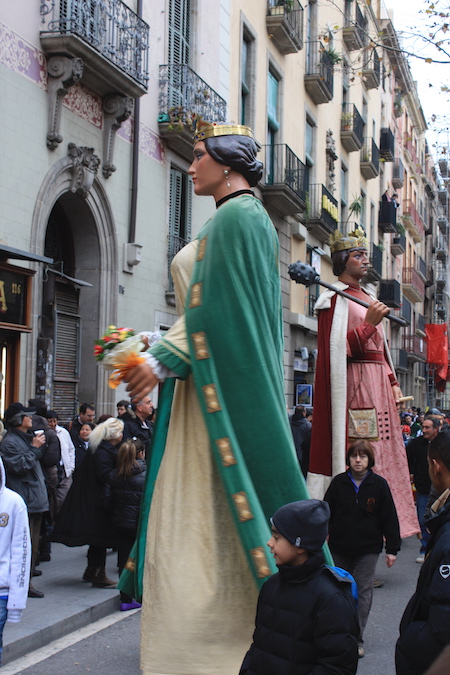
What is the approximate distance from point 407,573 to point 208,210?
10.1 metres

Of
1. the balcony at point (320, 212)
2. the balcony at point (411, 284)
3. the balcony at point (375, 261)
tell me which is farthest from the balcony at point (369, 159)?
the balcony at point (411, 284)

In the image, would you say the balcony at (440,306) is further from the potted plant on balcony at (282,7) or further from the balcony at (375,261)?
the potted plant on balcony at (282,7)

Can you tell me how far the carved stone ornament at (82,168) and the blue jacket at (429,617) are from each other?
984cm

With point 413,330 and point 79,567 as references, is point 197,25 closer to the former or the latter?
point 79,567

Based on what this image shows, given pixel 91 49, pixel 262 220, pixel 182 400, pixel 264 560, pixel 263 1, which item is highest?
pixel 263 1

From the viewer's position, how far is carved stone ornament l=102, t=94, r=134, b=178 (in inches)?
503

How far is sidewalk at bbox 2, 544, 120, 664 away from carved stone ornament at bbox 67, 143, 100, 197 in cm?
556

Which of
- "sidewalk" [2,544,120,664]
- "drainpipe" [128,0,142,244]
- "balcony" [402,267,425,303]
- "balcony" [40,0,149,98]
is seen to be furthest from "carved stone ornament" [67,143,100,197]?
"balcony" [402,267,425,303]

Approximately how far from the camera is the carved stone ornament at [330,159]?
2673cm

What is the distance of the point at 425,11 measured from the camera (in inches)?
317

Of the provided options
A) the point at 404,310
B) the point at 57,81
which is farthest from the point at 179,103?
the point at 404,310

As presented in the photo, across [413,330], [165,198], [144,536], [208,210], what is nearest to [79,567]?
[144,536]

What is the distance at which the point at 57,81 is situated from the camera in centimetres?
1130

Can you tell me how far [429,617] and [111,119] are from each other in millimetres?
11102
